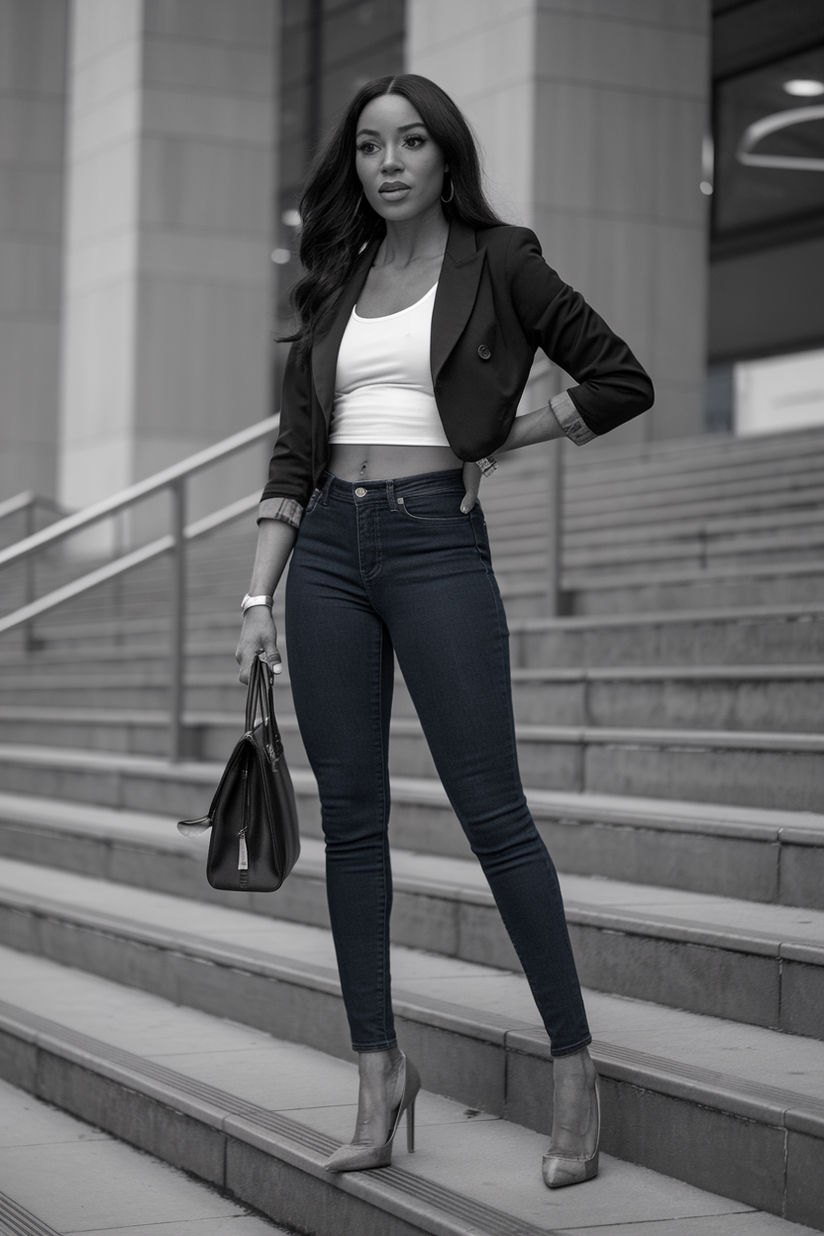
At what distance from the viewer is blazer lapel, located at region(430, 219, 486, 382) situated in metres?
2.59

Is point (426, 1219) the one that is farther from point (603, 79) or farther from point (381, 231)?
point (603, 79)

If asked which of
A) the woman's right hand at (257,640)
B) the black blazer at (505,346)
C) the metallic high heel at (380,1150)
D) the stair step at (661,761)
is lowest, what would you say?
the metallic high heel at (380,1150)

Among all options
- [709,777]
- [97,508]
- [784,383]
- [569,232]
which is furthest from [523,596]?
[569,232]

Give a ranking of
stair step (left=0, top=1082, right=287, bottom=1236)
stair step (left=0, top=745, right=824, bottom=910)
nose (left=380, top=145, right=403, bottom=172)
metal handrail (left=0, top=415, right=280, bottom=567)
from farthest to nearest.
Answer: metal handrail (left=0, top=415, right=280, bottom=567) → stair step (left=0, top=745, right=824, bottom=910) → stair step (left=0, top=1082, right=287, bottom=1236) → nose (left=380, top=145, right=403, bottom=172)

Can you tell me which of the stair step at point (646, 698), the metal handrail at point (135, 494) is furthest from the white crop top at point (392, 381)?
the metal handrail at point (135, 494)

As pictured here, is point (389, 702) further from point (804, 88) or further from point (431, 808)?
point (804, 88)

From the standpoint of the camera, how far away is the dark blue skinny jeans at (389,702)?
2.57m

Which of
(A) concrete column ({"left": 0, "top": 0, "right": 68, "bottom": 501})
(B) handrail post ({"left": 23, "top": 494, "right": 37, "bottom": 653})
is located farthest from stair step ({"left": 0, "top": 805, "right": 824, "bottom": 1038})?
(A) concrete column ({"left": 0, "top": 0, "right": 68, "bottom": 501})

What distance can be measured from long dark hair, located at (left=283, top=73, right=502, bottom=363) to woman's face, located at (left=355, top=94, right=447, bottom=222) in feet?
0.06

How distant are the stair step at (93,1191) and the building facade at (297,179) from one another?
7059 mm

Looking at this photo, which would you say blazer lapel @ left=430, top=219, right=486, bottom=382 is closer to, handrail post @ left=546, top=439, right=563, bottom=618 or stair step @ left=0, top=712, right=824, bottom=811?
stair step @ left=0, top=712, right=824, bottom=811

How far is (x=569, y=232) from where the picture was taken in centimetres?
1159

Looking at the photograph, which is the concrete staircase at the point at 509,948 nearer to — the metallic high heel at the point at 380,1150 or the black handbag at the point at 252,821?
the metallic high heel at the point at 380,1150

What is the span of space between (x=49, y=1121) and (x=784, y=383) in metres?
7.90
